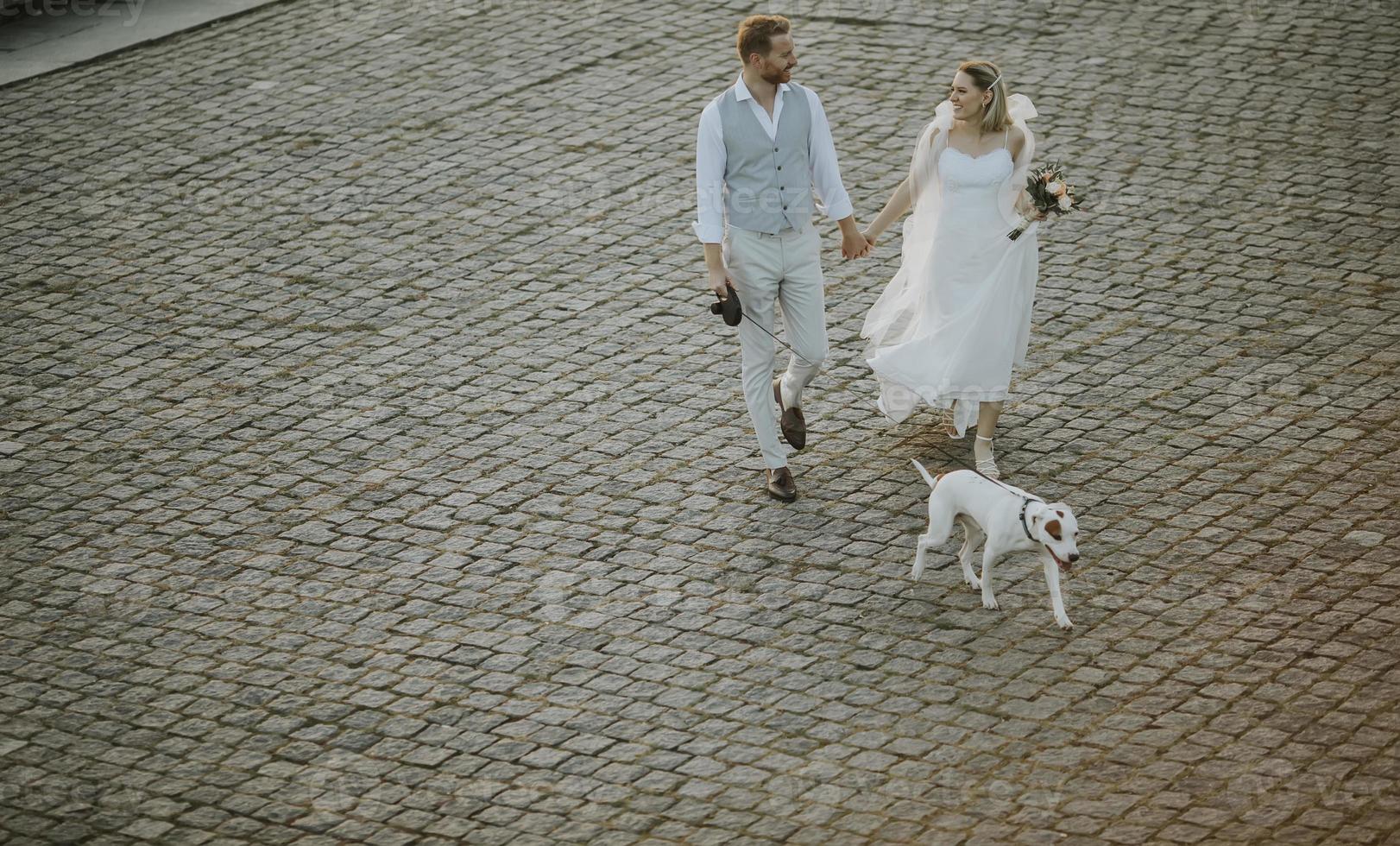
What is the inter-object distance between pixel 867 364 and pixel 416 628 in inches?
129

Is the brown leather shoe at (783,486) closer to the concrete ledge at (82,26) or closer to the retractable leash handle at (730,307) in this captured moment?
the retractable leash handle at (730,307)

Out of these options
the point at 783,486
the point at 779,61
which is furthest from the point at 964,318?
the point at 779,61

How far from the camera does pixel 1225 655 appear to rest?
709 centimetres

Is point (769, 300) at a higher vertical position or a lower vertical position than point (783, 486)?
higher

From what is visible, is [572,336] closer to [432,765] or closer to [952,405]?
[952,405]

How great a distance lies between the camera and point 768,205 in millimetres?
8156

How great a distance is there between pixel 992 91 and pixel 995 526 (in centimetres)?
244

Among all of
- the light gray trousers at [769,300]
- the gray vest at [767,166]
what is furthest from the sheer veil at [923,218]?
the gray vest at [767,166]

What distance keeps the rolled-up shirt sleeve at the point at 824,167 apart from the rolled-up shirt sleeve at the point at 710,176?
1.64 feet

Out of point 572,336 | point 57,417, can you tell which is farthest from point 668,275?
point 57,417

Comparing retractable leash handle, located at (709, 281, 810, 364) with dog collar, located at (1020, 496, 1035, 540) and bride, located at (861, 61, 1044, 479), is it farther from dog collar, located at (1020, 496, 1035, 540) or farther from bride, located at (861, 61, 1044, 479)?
dog collar, located at (1020, 496, 1035, 540)

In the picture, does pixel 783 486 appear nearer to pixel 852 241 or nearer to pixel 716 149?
pixel 852 241

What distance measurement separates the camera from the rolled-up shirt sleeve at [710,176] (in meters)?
8.03

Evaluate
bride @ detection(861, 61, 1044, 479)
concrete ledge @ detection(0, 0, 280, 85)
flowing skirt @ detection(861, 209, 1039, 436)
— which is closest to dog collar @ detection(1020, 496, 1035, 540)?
bride @ detection(861, 61, 1044, 479)
